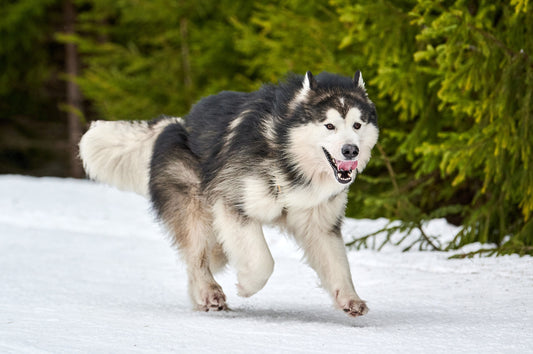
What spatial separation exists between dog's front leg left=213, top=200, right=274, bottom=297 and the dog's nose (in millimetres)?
1002

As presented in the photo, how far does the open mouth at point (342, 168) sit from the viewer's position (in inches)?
204

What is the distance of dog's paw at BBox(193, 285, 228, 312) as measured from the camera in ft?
19.6

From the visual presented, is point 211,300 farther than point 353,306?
Yes

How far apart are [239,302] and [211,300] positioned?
69cm

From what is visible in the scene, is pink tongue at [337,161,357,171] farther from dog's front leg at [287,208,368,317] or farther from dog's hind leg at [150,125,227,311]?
dog's hind leg at [150,125,227,311]

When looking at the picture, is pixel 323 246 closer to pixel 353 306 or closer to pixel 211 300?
pixel 353 306

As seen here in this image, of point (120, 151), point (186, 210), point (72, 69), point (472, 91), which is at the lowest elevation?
point (72, 69)

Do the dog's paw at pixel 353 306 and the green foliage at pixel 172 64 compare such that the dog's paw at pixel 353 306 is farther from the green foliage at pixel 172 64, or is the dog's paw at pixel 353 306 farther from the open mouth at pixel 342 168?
the green foliage at pixel 172 64

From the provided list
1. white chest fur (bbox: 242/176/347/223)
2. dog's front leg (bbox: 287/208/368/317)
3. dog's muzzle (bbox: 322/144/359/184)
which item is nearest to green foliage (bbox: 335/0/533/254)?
dog's front leg (bbox: 287/208/368/317)

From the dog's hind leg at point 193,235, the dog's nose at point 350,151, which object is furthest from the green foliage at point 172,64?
the dog's nose at point 350,151

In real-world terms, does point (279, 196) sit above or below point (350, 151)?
below

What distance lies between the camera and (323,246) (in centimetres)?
571

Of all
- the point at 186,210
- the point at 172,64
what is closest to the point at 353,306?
the point at 186,210

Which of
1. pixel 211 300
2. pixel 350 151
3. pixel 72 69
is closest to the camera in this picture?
pixel 350 151
